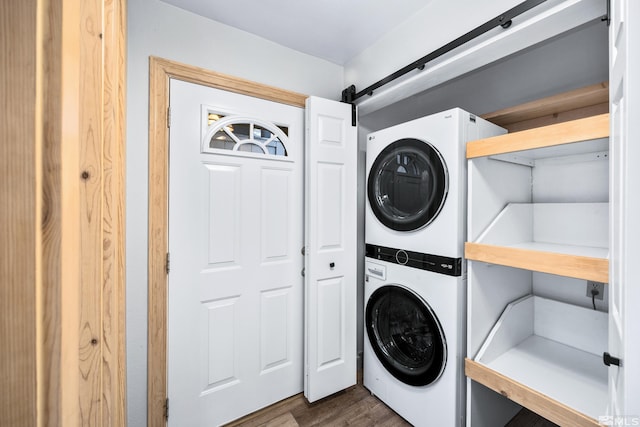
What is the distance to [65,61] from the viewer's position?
0.42m

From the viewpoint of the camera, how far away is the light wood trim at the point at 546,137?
0.93 meters

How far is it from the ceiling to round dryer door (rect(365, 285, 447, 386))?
5.48 ft

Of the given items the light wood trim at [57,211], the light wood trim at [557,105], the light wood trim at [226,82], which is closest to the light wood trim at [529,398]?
the light wood trim at [557,105]

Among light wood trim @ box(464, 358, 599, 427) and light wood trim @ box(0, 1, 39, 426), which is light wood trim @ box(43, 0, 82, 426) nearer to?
light wood trim @ box(0, 1, 39, 426)

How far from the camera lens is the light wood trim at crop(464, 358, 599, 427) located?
3.27ft

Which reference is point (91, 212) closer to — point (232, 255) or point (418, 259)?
point (232, 255)

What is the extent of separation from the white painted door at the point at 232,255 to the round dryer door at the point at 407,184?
22.1 inches

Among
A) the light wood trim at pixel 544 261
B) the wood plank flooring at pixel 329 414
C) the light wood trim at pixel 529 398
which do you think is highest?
the light wood trim at pixel 544 261

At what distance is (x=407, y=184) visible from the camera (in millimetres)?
1580

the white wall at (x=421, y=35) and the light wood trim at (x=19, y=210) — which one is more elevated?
the white wall at (x=421, y=35)

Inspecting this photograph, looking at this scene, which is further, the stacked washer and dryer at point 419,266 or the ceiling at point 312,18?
the ceiling at point 312,18

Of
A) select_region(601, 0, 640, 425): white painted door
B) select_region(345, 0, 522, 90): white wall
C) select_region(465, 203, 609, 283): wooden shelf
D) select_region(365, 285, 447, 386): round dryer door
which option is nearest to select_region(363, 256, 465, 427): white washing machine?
select_region(365, 285, 447, 386): round dryer door

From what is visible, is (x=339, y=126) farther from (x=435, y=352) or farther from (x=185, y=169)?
(x=435, y=352)

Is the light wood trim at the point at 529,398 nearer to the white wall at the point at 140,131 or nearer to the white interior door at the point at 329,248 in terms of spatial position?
the white interior door at the point at 329,248
